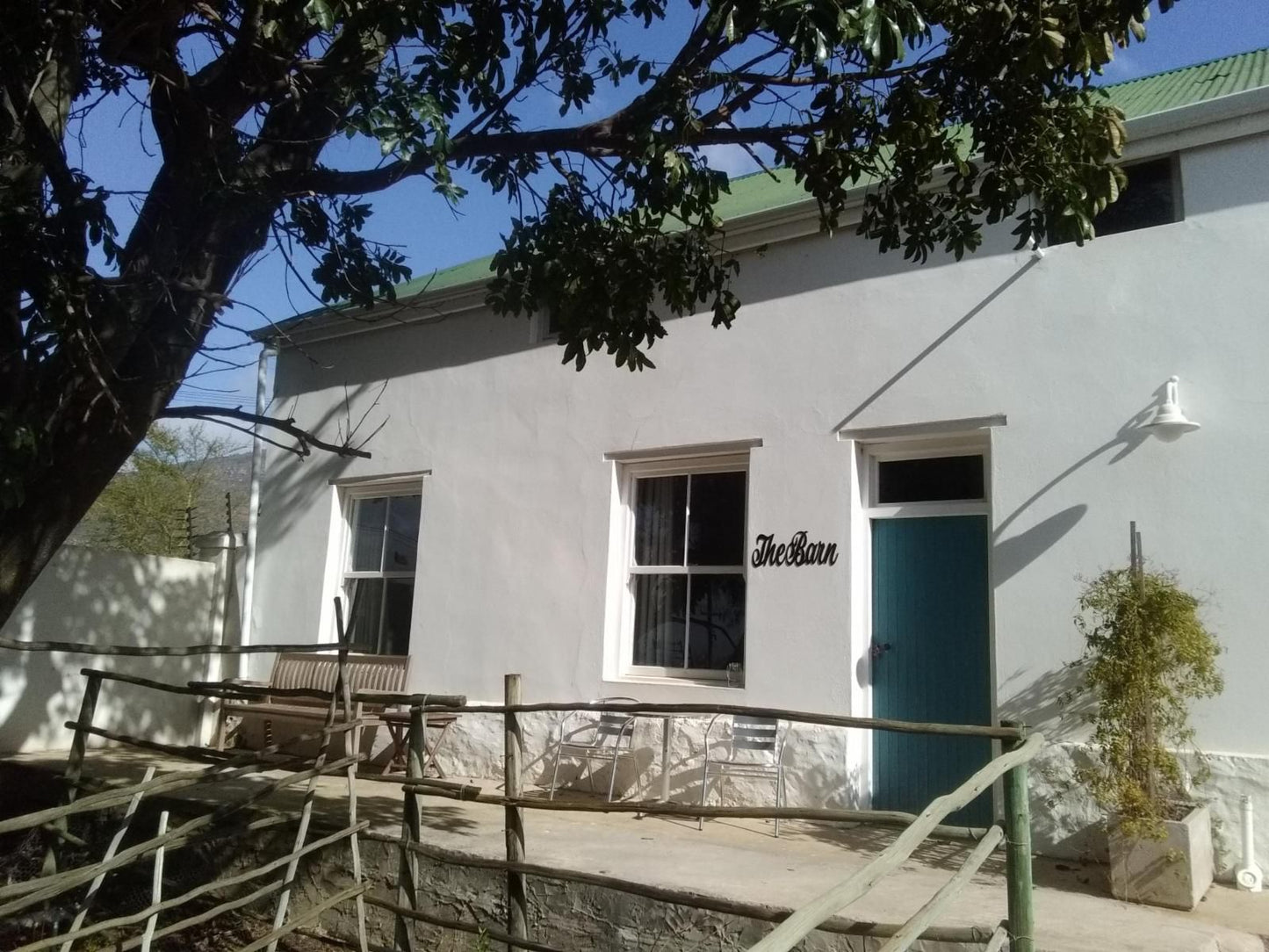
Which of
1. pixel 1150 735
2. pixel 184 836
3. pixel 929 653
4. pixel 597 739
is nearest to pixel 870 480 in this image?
pixel 929 653

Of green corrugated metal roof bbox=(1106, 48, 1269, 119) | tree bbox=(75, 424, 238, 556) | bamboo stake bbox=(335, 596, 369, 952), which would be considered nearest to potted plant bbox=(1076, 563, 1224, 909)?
green corrugated metal roof bbox=(1106, 48, 1269, 119)

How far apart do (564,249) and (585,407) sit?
2228 mm

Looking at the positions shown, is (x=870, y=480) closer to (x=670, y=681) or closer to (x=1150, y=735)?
(x=670, y=681)

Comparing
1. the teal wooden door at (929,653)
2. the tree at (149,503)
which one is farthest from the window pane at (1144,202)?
the tree at (149,503)

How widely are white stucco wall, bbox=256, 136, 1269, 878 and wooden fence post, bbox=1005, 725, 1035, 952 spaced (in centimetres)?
303

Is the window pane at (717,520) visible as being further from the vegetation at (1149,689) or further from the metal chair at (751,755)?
the vegetation at (1149,689)

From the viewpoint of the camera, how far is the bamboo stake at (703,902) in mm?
3004

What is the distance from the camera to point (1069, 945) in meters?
4.06

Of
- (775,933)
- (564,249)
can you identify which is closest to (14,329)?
(564,249)

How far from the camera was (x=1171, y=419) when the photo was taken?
570 cm

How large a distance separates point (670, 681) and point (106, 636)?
16.9 ft

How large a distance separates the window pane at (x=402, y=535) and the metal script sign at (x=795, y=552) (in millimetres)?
3465

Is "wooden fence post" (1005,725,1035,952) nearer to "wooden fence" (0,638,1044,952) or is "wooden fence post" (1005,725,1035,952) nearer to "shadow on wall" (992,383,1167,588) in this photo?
"wooden fence" (0,638,1044,952)

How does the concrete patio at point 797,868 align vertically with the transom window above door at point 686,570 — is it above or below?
below
